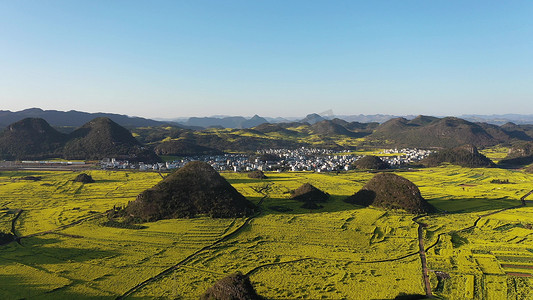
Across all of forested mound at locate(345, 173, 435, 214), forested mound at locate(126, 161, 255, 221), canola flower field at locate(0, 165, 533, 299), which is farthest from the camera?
forested mound at locate(345, 173, 435, 214)

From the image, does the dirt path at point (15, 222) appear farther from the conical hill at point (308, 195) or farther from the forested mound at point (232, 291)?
the conical hill at point (308, 195)

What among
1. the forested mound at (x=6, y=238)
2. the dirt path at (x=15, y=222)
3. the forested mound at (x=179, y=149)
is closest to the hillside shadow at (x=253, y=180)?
the dirt path at (x=15, y=222)

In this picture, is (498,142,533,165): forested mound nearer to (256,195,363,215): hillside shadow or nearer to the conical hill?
(256,195,363,215): hillside shadow

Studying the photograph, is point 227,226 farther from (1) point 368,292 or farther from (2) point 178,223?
(1) point 368,292

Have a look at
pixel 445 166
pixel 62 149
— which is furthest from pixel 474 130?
pixel 62 149

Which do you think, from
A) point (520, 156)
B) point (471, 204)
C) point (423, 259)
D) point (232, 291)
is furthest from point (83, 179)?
point (520, 156)

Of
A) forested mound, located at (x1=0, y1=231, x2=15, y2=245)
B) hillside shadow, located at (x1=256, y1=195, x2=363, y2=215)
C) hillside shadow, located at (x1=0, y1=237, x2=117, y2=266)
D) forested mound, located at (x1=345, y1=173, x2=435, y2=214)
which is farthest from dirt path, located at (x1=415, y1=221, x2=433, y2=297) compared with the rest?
forested mound, located at (x1=0, y1=231, x2=15, y2=245)

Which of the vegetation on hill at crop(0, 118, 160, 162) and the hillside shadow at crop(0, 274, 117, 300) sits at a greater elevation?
the vegetation on hill at crop(0, 118, 160, 162)
